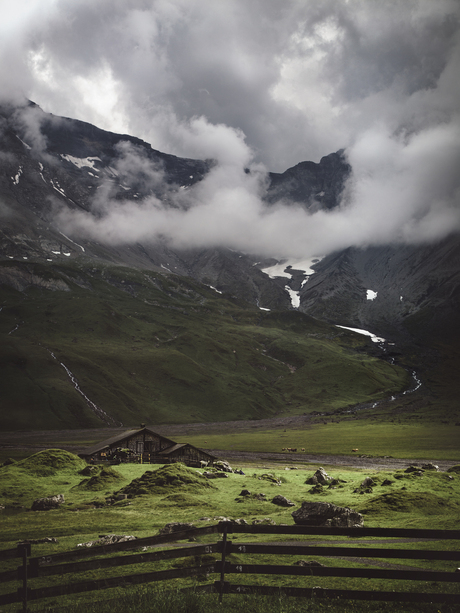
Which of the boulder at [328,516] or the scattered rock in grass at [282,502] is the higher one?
the boulder at [328,516]

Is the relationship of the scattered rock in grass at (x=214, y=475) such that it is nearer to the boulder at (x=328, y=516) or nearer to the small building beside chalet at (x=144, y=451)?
the small building beside chalet at (x=144, y=451)

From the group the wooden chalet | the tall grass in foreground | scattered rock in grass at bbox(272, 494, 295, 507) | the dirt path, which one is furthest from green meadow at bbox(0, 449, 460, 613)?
the dirt path

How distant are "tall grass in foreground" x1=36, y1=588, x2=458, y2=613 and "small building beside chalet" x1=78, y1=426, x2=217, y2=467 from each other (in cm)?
5555

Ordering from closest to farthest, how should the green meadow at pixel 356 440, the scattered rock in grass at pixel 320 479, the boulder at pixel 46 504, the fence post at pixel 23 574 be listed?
the fence post at pixel 23 574 → the boulder at pixel 46 504 → the scattered rock in grass at pixel 320 479 → the green meadow at pixel 356 440

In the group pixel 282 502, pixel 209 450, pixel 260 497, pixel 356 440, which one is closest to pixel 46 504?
pixel 260 497

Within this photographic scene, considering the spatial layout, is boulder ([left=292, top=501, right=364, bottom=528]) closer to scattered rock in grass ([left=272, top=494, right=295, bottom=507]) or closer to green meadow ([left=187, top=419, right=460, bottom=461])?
scattered rock in grass ([left=272, top=494, right=295, bottom=507])

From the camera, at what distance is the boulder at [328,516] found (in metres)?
21.7

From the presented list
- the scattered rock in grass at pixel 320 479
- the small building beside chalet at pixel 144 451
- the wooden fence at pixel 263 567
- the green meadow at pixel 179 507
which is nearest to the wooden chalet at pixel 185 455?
the small building beside chalet at pixel 144 451

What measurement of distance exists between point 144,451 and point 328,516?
53.1 m

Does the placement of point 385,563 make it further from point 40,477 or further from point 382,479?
point 40,477

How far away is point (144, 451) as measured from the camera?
70938mm

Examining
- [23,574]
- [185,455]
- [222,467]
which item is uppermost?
[23,574]

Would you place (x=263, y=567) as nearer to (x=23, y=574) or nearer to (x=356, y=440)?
(x=23, y=574)

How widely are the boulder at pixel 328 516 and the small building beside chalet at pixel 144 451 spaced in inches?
1669
